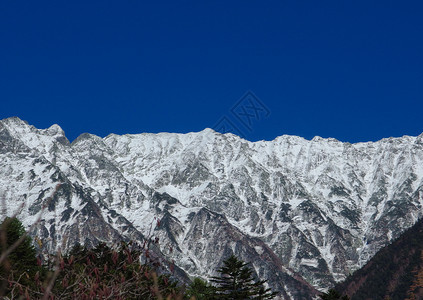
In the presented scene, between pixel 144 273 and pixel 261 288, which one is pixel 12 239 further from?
pixel 144 273

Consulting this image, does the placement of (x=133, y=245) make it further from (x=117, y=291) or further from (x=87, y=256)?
(x=117, y=291)

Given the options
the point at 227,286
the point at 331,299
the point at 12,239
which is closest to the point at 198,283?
the point at 331,299

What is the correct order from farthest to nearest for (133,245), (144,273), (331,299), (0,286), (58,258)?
(331,299) < (133,245) < (144,273) < (58,258) < (0,286)

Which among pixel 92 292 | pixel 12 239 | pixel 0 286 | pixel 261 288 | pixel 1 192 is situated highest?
pixel 261 288

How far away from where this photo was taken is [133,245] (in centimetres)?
977

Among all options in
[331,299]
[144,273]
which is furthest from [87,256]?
[331,299]

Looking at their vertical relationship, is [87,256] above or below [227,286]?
below

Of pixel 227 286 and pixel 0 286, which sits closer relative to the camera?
pixel 0 286

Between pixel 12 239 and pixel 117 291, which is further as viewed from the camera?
pixel 12 239

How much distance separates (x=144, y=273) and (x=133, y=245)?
1.45 m

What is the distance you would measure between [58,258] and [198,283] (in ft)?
223

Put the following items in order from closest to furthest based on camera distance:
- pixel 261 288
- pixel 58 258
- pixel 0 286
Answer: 1. pixel 0 286
2. pixel 58 258
3. pixel 261 288

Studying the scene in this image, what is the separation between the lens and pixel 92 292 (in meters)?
6.80

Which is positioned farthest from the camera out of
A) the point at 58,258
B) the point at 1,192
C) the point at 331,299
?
the point at 331,299
